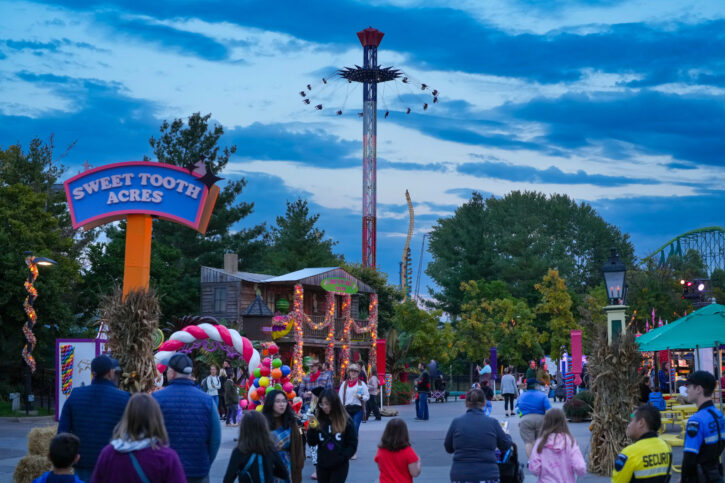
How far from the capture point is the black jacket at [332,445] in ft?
30.9

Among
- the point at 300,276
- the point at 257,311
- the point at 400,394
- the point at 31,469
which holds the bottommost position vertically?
the point at 31,469

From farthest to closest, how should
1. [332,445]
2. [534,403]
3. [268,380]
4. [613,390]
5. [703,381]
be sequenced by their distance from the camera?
[268,380], [613,390], [534,403], [332,445], [703,381]

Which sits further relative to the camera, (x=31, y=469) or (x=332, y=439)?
(x=31, y=469)

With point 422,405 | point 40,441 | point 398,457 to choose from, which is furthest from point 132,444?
point 422,405

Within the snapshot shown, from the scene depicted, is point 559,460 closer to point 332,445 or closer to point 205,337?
point 332,445

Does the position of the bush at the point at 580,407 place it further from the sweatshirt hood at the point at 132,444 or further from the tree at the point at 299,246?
the tree at the point at 299,246

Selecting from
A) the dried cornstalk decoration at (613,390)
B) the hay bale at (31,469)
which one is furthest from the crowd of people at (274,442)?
the dried cornstalk decoration at (613,390)

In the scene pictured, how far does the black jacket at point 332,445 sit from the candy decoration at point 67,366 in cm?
1111

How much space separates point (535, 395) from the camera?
1138cm

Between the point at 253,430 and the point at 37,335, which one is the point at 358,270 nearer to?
the point at 37,335

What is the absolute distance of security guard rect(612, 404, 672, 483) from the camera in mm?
6629

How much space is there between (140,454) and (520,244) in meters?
77.3

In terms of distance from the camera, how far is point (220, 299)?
46.1m

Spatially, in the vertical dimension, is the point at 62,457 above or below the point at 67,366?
below
